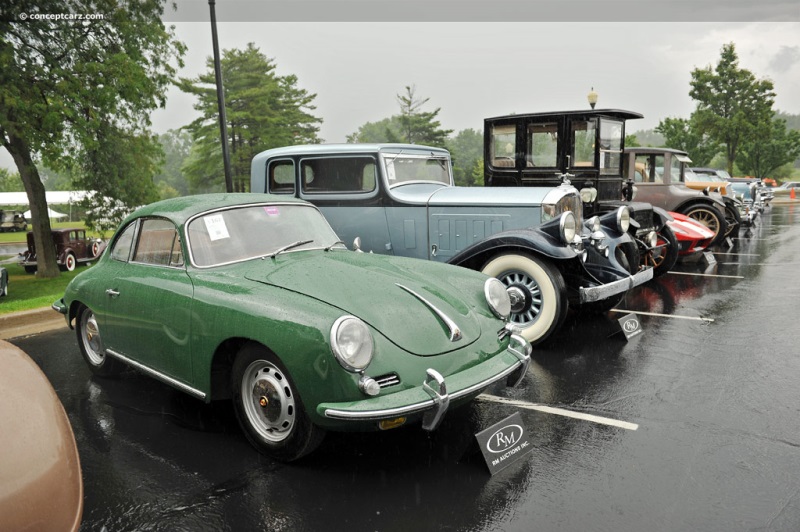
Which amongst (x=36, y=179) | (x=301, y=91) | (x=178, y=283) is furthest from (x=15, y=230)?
(x=178, y=283)

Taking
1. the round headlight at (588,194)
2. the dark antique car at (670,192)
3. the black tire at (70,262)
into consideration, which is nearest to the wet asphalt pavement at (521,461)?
the round headlight at (588,194)

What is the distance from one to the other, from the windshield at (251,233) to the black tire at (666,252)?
575 cm

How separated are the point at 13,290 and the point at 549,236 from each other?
15.6 meters

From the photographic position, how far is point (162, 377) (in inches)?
151

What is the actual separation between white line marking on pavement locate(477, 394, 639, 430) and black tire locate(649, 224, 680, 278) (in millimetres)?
4891

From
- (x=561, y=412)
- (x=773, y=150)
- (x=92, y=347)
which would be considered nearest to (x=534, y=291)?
(x=561, y=412)

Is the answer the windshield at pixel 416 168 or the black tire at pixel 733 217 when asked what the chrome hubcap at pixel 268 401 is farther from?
the black tire at pixel 733 217

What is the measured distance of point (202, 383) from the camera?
3504 mm

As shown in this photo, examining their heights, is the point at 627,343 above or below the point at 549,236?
below

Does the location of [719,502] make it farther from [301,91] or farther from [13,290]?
[301,91]

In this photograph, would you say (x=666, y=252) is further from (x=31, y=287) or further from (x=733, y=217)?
(x=31, y=287)

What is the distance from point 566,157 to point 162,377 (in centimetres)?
648

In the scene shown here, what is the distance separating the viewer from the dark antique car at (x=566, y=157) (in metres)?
8.25

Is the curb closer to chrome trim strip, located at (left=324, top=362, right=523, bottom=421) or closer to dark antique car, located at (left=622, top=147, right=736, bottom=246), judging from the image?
chrome trim strip, located at (left=324, top=362, right=523, bottom=421)
